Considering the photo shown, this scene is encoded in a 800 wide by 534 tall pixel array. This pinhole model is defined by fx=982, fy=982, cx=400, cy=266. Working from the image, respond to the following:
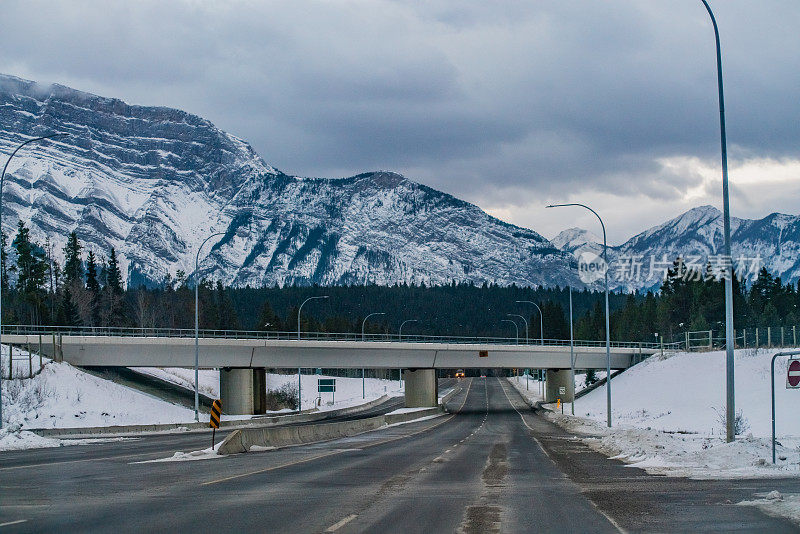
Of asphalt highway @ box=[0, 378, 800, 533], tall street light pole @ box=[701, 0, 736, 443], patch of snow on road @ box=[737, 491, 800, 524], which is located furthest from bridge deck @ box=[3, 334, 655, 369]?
patch of snow on road @ box=[737, 491, 800, 524]

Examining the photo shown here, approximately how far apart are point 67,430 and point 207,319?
126152mm

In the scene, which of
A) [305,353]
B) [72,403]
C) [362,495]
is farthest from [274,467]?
[305,353]

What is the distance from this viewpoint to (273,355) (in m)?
81.8

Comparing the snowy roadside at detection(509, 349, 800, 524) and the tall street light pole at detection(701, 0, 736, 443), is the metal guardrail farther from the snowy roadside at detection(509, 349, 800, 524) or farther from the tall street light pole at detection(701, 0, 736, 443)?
the tall street light pole at detection(701, 0, 736, 443)

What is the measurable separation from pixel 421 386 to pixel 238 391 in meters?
21.7

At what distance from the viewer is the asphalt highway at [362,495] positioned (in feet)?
47.0

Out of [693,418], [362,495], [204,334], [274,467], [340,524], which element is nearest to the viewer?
[340,524]

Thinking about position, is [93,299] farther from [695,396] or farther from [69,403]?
[695,396]

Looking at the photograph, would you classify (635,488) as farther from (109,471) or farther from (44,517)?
(109,471)

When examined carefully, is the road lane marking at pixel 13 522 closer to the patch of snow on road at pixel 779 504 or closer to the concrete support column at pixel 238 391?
the patch of snow on road at pixel 779 504

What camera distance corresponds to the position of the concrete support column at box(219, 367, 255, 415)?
263 ft

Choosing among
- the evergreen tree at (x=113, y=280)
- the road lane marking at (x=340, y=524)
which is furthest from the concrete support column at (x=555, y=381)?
the evergreen tree at (x=113, y=280)

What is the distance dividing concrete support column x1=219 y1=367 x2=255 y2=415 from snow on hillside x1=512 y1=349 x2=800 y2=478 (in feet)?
80.3

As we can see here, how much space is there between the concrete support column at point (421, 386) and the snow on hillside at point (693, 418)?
14562 mm
